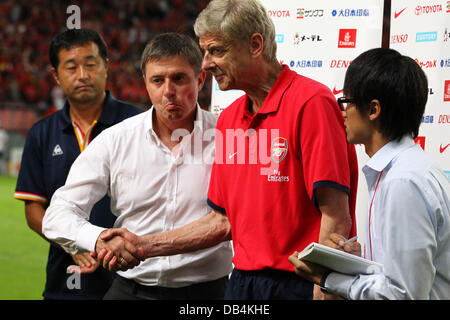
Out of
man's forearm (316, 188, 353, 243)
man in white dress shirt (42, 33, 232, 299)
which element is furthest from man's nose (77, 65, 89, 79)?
man's forearm (316, 188, 353, 243)

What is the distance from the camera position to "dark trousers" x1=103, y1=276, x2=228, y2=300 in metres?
3.22

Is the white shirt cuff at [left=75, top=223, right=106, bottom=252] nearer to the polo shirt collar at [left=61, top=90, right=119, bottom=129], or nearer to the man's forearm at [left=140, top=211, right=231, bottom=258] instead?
the man's forearm at [left=140, top=211, right=231, bottom=258]

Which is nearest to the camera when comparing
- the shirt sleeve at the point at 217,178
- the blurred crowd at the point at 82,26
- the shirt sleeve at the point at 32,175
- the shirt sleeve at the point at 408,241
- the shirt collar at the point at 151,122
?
the shirt sleeve at the point at 408,241

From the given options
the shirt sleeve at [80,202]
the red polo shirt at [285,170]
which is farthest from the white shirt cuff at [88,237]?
the red polo shirt at [285,170]

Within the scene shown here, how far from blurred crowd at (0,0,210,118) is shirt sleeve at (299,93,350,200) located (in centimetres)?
1801

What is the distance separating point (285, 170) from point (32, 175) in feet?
6.85

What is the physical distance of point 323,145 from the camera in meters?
2.50

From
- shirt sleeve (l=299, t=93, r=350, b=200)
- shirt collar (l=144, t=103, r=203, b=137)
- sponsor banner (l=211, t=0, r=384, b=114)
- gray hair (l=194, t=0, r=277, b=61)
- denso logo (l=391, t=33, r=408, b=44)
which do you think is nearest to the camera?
shirt sleeve (l=299, t=93, r=350, b=200)

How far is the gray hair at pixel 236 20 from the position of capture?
9.19 ft

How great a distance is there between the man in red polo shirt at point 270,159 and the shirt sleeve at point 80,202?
709 mm

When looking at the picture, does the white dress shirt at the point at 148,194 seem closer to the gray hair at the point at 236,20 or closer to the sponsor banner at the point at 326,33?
the gray hair at the point at 236,20

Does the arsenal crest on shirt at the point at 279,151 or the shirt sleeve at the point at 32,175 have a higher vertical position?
the arsenal crest on shirt at the point at 279,151
